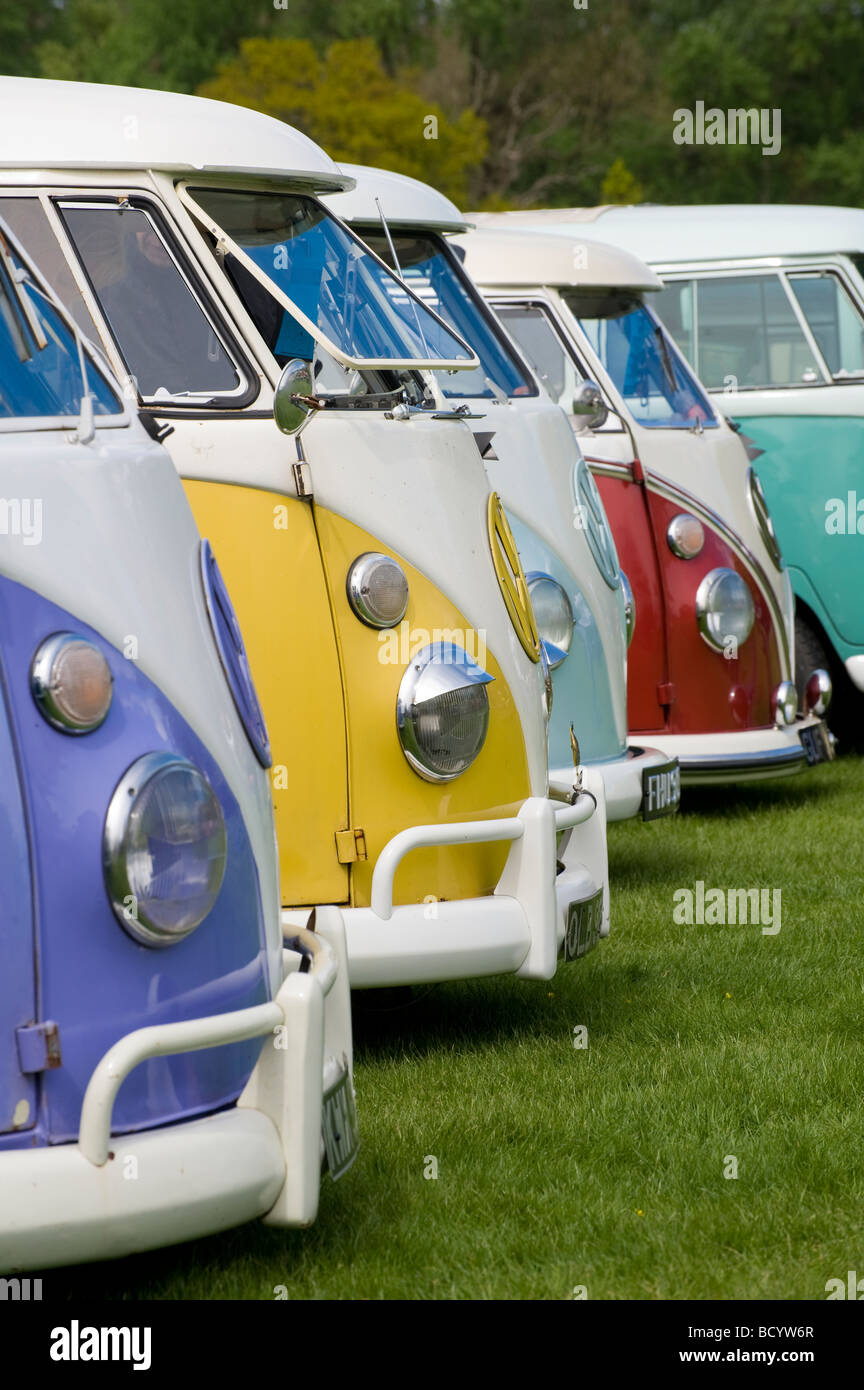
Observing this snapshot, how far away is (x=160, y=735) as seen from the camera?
315 centimetres

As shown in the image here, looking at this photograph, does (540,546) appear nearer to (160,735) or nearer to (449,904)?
(449,904)

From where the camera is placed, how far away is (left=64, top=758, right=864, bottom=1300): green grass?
3662 mm

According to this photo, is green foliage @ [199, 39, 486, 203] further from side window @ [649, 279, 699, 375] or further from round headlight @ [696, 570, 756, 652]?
round headlight @ [696, 570, 756, 652]

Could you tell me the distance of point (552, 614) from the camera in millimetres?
6742

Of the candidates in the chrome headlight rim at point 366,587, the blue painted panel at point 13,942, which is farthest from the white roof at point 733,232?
the blue painted panel at point 13,942

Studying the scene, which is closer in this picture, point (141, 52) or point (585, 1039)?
point (585, 1039)

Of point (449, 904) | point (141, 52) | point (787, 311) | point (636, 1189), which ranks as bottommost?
point (636, 1189)

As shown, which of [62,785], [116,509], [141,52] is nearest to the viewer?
[62,785]

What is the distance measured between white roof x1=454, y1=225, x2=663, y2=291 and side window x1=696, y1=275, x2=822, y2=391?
1.73 m

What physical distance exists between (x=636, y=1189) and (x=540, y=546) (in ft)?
10.2

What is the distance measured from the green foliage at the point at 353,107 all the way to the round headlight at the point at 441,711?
73.4 feet

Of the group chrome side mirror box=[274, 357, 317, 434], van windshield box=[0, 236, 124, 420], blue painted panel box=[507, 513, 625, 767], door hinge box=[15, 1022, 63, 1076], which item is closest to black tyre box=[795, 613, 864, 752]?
blue painted panel box=[507, 513, 625, 767]

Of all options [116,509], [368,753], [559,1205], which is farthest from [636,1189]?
[116,509]

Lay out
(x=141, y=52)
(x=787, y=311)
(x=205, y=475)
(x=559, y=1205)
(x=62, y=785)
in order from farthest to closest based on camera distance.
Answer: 1. (x=141, y=52)
2. (x=787, y=311)
3. (x=205, y=475)
4. (x=559, y=1205)
5. (x=62, y=785)
